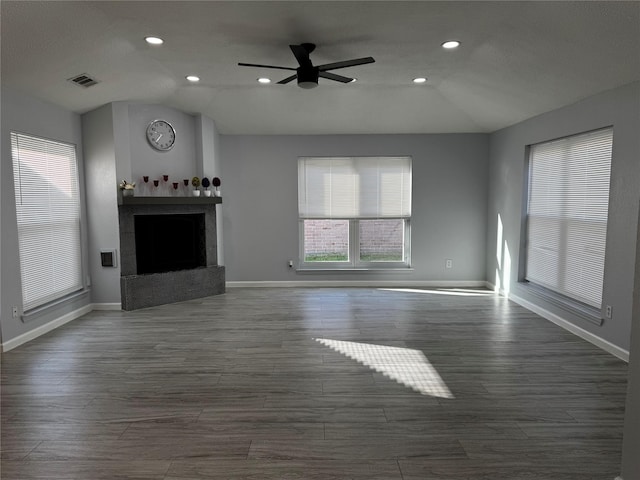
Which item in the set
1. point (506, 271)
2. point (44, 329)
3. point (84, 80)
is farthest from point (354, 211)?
point (44, 329)

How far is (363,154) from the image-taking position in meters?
6.30

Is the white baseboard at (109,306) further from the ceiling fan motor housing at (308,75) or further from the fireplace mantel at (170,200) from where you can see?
the ceiling fan motor housing at (308,75)

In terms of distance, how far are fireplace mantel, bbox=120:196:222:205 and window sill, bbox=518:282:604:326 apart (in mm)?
4219

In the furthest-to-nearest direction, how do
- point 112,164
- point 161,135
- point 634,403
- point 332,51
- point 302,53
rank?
1. point 161,135
2. point 112,164
3. point 332,51
4. point 302,53
5. point 634,403

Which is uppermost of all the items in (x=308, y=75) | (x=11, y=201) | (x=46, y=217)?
(x=308, y=75)

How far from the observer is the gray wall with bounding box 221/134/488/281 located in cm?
627

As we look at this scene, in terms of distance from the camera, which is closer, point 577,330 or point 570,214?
point 577,330

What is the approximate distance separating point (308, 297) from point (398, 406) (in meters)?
3.15

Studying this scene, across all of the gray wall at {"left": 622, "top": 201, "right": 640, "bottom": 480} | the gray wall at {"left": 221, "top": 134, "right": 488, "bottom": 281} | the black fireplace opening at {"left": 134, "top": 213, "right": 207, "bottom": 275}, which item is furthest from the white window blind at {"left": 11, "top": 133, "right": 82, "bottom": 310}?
the gray wall at {"left": 622, "top": 201, "right": 640, "bottom": 480}

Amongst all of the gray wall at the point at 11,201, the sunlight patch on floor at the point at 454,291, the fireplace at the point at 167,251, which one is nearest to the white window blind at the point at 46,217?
the gray wall at the point at 11,201

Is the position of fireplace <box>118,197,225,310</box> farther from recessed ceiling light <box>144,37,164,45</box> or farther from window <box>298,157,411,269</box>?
recessed ceiling light <box>144,37,164,45</box>

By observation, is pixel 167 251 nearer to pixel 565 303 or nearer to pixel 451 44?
pixel 451 44

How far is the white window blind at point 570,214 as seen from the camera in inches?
155

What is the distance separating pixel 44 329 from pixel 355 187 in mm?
4367
